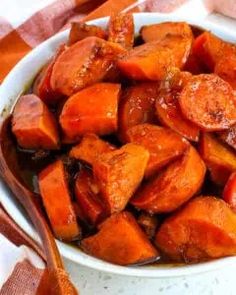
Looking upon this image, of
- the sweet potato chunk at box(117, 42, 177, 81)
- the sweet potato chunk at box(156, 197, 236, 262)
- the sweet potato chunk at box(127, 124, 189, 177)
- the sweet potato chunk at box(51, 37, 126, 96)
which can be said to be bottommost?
the sweet potato chunk at box(156, 197, 236, 262)

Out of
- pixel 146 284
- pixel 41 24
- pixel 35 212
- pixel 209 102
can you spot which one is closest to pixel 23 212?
pixel 35 212

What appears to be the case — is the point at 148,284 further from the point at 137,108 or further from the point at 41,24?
the point at 41,24

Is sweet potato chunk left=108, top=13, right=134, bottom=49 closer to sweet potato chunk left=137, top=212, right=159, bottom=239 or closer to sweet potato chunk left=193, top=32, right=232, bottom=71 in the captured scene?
sweet potato chunk left=193, top=32, right=232, bottom=71

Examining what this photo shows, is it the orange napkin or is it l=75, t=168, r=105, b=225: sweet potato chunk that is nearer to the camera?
l=75, t=168, r=105, b=225: sweet potato chunk

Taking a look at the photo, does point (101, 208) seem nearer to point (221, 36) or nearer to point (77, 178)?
point (77, 178)

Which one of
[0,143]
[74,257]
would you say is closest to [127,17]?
[0,143]

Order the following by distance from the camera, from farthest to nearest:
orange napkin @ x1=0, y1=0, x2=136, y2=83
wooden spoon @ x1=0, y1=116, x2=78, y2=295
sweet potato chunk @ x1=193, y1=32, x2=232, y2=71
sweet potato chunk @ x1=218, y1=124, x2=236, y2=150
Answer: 1. orange napkin @ x1=0, y1=0, x2=136, y2=83
2. sweet potato chunk @ x1=193, y1=32, x2=232, y2=71
3. sweet potato chunk @ x1=218, y1=124, x2=236, y2=150
4. wooden spoon @ x1=0, y1=116, x2=78, y2=295

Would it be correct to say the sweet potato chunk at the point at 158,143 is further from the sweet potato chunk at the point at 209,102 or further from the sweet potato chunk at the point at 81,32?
the sweet potato chunk at the point at 81,32

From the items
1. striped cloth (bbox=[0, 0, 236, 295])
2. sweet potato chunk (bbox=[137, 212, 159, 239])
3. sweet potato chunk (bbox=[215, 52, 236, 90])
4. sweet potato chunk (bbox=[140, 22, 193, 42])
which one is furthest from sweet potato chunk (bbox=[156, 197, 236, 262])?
striped cloth (bbox=[0, 0, 236, 295])

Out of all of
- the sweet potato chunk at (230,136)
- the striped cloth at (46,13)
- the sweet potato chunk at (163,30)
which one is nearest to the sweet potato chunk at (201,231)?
the sweet potato chunk at (230,136)
